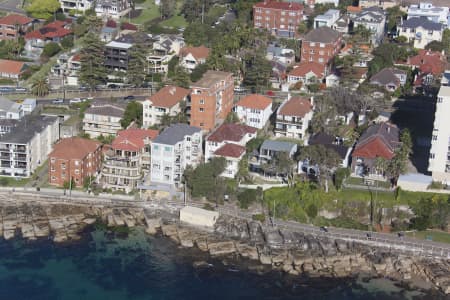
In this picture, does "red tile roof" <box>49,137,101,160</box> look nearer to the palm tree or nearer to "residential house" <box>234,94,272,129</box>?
"residential house" <box>234,94,272,129</box>

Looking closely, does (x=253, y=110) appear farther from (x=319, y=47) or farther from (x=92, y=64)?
(x=92, y=64)

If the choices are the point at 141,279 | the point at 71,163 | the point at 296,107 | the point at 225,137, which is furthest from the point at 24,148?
the point at 296,107

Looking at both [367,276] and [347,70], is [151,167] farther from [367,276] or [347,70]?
[347,70]

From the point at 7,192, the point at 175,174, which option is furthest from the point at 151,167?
the point at 7,192

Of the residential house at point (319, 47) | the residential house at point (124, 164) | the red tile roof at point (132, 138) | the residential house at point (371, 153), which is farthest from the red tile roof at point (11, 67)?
the residential house at point (371, 153)

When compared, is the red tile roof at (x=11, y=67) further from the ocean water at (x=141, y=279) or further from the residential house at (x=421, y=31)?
the residential house at (x=421, y=31)

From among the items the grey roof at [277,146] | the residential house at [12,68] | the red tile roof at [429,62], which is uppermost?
the red tile roof at [429,62]
